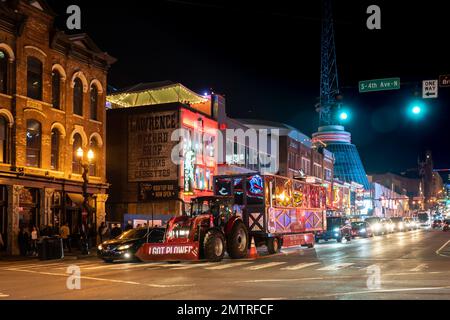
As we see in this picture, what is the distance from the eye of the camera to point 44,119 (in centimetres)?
3195

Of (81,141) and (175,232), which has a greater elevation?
(81,141)

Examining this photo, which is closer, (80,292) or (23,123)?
(80,292)

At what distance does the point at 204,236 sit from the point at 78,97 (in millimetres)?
17168

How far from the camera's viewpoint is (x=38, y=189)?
31.4 metres

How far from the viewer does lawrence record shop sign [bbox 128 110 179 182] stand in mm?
41156

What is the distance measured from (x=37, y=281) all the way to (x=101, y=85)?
2357 cm

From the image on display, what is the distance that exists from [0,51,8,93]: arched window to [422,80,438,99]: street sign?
20.3 metres

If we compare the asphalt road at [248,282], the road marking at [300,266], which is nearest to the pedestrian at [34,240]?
the asphalt road at [248,282]

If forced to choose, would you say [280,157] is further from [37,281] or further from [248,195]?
[37,281]

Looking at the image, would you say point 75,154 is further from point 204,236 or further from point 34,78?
point 204,236

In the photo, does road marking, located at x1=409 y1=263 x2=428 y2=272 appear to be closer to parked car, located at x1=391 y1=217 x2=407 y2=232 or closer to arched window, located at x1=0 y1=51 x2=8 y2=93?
arched window, located at x1=0 y1=51 x2=8 y2=93

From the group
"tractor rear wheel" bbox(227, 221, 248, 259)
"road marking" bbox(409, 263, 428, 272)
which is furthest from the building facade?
"road marking" bbox(409, 263, 428, 272)

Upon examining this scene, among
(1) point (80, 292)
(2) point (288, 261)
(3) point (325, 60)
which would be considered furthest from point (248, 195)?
(3) point (325, 60)

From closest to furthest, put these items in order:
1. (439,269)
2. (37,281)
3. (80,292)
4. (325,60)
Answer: (80,292) < (37,281) < (439,269) < (325,60)
